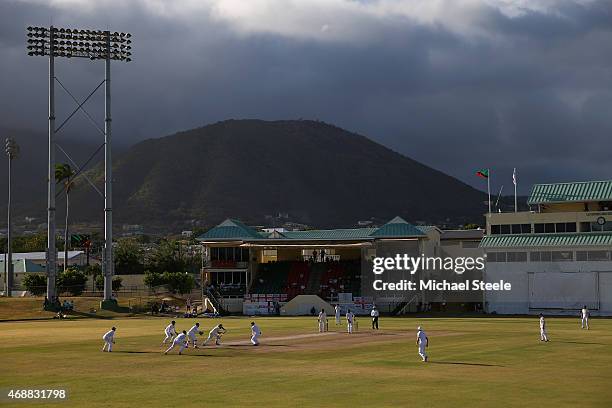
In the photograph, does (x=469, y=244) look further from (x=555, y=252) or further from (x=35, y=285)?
(x=35, y=285)

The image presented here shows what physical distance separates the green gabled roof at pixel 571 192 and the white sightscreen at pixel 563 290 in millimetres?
8901

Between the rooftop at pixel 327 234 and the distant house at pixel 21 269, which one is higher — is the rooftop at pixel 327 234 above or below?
above

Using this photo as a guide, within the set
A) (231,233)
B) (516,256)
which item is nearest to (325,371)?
(516,256)

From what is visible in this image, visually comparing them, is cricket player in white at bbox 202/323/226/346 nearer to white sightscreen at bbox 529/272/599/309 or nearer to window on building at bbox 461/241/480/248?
white sightscreen at bbox 529/272/599/309

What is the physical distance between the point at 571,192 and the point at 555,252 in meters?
7.92

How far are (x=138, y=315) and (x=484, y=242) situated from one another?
1568 inches

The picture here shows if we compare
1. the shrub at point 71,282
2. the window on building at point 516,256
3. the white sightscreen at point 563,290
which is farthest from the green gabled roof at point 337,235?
the shrub at point 71,282

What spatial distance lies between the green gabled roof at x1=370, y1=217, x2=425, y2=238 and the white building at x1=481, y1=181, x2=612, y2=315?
9.06m

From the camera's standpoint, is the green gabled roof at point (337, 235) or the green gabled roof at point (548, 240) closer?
the green gabled roof at point (548, 240)

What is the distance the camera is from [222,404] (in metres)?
26.4

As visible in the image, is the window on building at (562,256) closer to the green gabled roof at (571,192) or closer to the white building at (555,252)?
the white building at (555,252)

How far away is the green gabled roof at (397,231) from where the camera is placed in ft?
328

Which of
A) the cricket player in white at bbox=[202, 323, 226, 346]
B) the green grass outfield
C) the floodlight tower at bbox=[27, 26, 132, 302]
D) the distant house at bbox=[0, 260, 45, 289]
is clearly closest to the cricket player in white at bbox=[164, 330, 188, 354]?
the green grass outfield

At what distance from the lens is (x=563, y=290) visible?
289ft
